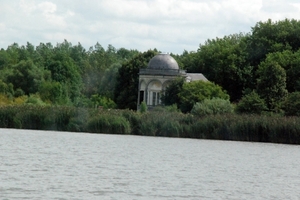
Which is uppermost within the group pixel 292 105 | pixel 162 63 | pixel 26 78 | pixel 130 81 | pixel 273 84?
pixel 162 63

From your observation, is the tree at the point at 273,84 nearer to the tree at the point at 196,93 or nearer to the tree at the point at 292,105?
the tree at the point at 196,93

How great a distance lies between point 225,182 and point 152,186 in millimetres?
3426

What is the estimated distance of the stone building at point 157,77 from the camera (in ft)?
278

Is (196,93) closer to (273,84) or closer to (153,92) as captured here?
(273,84)

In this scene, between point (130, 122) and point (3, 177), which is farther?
point (130, 122)

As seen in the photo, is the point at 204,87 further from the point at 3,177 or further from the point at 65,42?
the point at 65,42

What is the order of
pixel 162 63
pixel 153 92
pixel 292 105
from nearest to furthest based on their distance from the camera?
1. pixel 292 105
2. pixel 162 63
3. pixel 153 92

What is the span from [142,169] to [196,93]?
41.7 meters

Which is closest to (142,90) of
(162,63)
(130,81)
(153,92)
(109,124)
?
(153,92)

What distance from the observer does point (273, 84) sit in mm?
73438

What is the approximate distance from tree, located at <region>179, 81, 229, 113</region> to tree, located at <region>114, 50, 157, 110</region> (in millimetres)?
13209

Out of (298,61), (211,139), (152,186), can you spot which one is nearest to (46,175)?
(152,186)

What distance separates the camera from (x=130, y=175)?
30797 mm

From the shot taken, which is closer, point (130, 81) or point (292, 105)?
point (292, 105)
